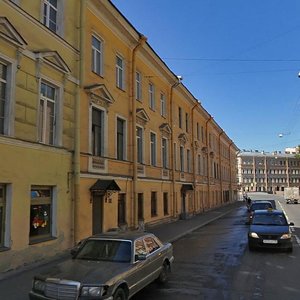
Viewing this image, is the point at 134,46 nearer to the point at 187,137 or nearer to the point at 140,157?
the point at 140,157

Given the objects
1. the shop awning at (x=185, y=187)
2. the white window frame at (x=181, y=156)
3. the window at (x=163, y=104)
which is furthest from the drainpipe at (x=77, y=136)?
the white window frame at (x=181, y=156)

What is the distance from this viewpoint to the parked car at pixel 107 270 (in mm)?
6383

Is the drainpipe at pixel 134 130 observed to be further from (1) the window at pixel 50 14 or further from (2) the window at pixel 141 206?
(1) the window at pixel 50 14

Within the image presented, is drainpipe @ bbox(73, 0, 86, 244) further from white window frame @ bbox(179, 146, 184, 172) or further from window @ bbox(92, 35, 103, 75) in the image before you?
white window frame @ bbox(179, 146, 184, 172)

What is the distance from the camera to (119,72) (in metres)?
19.1

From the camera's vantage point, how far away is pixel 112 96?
680 inches

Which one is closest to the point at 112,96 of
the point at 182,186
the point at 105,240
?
the point at 105,240

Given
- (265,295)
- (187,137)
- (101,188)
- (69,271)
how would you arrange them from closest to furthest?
(69,271) < (265,295) < (101,188) < (187,137)

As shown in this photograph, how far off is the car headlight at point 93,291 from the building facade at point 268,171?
12063 cm

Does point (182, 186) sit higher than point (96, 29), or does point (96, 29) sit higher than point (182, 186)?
point (96, 29)

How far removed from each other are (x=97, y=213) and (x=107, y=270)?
29.1ft

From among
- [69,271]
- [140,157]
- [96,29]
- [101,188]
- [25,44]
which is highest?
[96,29]

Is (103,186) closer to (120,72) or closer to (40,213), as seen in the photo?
(40,213)

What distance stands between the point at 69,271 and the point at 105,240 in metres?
1.40
